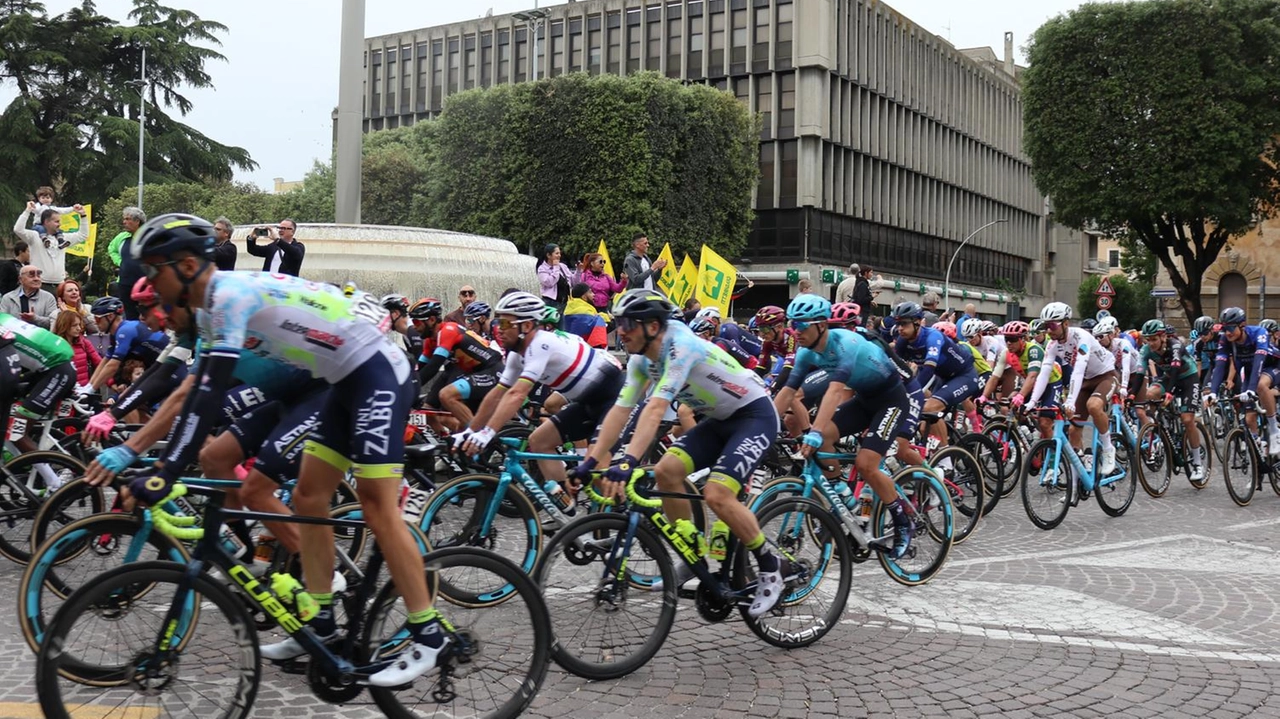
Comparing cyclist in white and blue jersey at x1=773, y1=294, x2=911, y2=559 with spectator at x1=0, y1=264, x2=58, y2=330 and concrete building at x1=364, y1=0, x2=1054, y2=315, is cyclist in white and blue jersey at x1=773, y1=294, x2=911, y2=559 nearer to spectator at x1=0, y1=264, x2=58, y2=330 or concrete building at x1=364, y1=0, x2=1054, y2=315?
spectator at x1=0, y1=264, x2=58, y2=330

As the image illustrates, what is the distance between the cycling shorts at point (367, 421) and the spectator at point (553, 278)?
12.4 metres

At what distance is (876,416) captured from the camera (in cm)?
829

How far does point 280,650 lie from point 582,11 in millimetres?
64772

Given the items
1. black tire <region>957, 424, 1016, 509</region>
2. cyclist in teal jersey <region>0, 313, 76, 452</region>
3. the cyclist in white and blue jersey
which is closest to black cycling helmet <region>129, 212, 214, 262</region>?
the cyclist in white and blue jersey

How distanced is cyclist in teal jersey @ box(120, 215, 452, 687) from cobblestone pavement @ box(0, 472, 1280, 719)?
702mm

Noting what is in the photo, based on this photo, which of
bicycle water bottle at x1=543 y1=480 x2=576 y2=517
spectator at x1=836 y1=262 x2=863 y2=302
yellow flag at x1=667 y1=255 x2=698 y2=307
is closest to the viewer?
bicycle water bottle at x1=543 y1=480 x2=576 y2=517

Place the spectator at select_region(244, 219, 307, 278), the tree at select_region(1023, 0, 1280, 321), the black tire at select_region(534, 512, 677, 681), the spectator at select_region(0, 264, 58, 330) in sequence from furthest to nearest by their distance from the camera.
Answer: the tree at select_region(1023, 0, 1280, 321) < the spectator at select_region(244, 219, 307, 278) < the spectator at select_region(0, 264, 58, 330) < the black tire at select_region(534, 512, 677, 681)

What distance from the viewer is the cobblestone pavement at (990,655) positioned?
17.4ft

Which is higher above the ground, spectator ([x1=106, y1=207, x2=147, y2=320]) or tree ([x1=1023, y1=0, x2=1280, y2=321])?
tree ([x1=1023, y1=0, x2=1280, y2=321])

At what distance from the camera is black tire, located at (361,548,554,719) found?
4.63 metres

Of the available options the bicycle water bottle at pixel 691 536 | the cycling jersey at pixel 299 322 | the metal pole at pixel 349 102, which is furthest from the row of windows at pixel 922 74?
the cycling jersey at pixel 299 322

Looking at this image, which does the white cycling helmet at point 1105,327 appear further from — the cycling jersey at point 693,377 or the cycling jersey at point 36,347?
the cycling jersey at point 36,347

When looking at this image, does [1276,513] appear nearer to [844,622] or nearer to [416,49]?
[844,622]

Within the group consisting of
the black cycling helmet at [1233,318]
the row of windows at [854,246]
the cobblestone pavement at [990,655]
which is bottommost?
the cobblestone pavement at [990,655]
